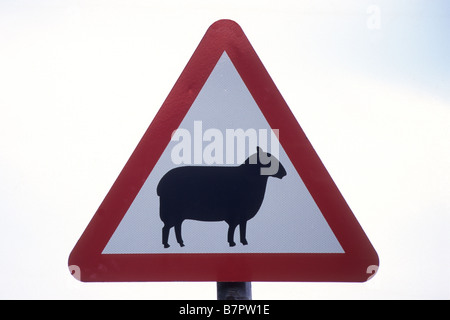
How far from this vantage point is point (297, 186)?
958 mm

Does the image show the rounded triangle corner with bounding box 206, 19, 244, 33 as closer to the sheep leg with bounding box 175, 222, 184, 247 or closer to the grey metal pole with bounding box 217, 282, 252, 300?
the sheep leg with bounding box 175, 222, 184, 247

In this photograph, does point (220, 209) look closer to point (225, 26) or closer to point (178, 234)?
point (178, 234)

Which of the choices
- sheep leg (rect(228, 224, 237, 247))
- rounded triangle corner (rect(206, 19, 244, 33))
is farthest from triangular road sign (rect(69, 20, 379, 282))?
rounded triangle corner (rect(206, 19, 244, 33))

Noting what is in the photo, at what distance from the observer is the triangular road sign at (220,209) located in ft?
3.03

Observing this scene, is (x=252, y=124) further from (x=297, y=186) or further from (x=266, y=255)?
(x=266, y=255)

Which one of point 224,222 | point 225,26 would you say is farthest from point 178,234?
point 225,26

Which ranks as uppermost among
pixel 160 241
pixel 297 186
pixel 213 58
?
pixel 213 58

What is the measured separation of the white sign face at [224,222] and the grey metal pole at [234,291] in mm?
69

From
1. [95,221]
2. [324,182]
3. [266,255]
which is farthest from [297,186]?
[95,221]

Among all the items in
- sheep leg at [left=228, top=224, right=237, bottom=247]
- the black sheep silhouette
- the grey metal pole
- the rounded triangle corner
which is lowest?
the grey metal pole

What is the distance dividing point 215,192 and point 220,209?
0.04 meters

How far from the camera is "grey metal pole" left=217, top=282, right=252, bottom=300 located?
91 cm

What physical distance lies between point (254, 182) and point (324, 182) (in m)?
0.15

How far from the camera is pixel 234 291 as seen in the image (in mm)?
917
